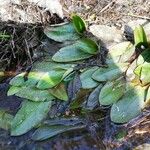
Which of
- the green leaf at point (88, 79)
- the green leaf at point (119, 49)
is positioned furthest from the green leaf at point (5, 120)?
the green leaf at point (119, 49)

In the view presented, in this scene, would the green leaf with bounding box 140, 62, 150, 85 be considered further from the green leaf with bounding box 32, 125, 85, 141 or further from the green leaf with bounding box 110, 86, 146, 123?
the green leaf with bounding box 32, 125, 85, 141

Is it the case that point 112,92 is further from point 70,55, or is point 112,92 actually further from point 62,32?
point 62,32

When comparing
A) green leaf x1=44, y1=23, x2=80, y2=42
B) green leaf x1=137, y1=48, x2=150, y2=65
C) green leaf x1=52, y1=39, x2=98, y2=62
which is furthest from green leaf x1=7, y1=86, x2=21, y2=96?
green leaf x1=137, y1=48, x2=150, y2=65

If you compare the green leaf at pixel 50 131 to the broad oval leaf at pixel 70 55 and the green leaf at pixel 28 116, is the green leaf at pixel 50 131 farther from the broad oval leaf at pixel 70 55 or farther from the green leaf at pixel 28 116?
the broad oval leaf at pixel 70 55

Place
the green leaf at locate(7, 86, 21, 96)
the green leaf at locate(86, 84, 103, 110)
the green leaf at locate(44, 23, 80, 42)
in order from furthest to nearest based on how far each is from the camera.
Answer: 1. the green leaf at locate(44, 23, 80, 42)
2. the green leaf at locate(7, 86, 21, 96)
3. the green leaf at locate(86, 84, 103, 110)

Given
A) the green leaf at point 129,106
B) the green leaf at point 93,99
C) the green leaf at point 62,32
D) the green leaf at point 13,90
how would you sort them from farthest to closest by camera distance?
1. the green leaf at point 62,32
2. the green leaf at point 13,90
3. the green leaf at point 93,99
4. the green leaf at point 129,106
